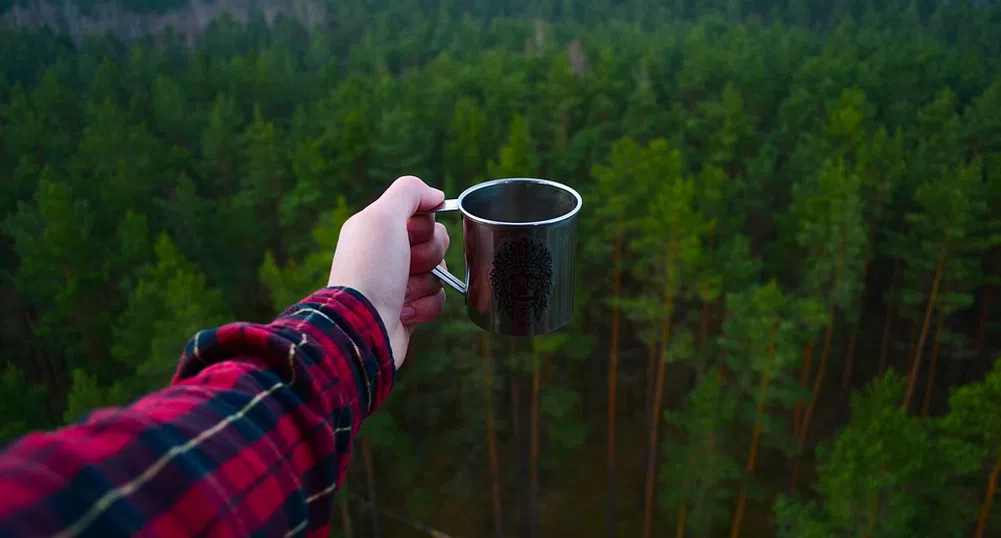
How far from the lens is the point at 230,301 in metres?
24.7

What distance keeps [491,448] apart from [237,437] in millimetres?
20717

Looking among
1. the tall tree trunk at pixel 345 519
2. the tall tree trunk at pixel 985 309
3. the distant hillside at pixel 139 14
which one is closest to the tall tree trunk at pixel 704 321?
the tall tree trunk at pixel 985 309

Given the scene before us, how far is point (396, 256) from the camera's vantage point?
8.28 feet

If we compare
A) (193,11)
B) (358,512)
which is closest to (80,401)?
(358,512)

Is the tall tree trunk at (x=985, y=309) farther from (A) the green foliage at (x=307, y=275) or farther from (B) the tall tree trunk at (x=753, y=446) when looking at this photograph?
(A) the green foliage at (x=307, y=275)

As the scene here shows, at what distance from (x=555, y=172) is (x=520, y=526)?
37.9ft

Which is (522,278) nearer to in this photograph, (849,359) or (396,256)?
(396,256)

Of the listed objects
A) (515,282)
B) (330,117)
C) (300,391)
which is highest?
(300,391)

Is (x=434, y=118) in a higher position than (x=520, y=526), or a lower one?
higher

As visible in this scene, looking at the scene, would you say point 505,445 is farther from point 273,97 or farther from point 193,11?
point 193,11

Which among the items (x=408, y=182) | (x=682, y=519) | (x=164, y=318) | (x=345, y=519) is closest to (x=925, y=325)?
(x=682, y=519)

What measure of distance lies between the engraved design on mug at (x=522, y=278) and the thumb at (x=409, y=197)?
0.34 m

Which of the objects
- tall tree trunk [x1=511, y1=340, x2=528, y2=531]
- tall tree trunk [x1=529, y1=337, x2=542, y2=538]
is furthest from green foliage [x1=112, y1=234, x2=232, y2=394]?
tall tree trunk [x1=511, y1=340, x2=528, y2=531]

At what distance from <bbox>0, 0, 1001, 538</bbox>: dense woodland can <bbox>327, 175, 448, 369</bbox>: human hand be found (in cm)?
1292
